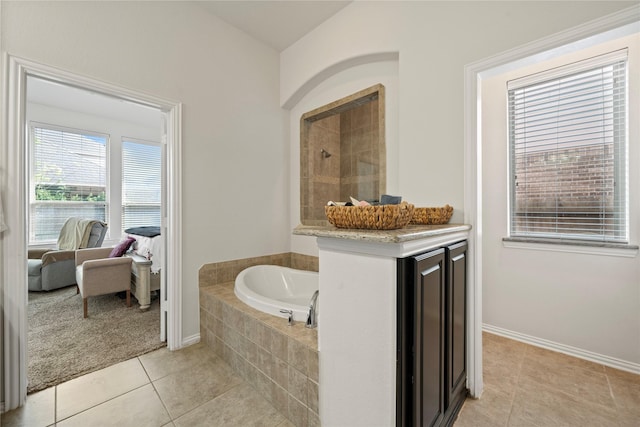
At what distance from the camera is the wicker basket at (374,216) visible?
108 cm

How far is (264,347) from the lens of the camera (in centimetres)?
171

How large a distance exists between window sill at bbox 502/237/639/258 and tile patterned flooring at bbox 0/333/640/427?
832 millimetres

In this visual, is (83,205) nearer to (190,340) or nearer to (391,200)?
(190,340)

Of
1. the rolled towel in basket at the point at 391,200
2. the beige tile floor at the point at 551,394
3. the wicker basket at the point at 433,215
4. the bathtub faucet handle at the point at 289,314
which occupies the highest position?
the rolled towel in basket at the point at 391,200

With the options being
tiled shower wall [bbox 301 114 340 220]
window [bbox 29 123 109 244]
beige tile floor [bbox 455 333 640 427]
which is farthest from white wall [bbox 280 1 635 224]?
window [bbox 29 123 109 244]

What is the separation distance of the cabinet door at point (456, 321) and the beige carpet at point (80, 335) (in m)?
2.30

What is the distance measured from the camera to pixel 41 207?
4.18 meters

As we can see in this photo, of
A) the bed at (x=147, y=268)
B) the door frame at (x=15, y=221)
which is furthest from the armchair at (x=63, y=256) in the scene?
the door frame at (x=15, y=221)

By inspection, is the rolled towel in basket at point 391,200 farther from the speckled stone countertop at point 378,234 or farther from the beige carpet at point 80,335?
the beige carpet at point 80,335

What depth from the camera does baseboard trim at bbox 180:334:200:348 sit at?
2.32 metres

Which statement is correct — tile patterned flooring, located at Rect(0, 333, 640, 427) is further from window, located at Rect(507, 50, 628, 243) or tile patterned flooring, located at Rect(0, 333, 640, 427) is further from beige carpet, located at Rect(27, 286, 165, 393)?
window, located at Rect(507, 50, 628, 243)

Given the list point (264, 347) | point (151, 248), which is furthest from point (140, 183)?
point (264, 347)

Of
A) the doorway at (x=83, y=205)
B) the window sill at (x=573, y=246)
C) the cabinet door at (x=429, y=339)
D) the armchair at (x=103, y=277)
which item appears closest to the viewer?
the cabinet door at (x=429, y=339)

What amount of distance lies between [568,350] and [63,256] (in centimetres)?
585
